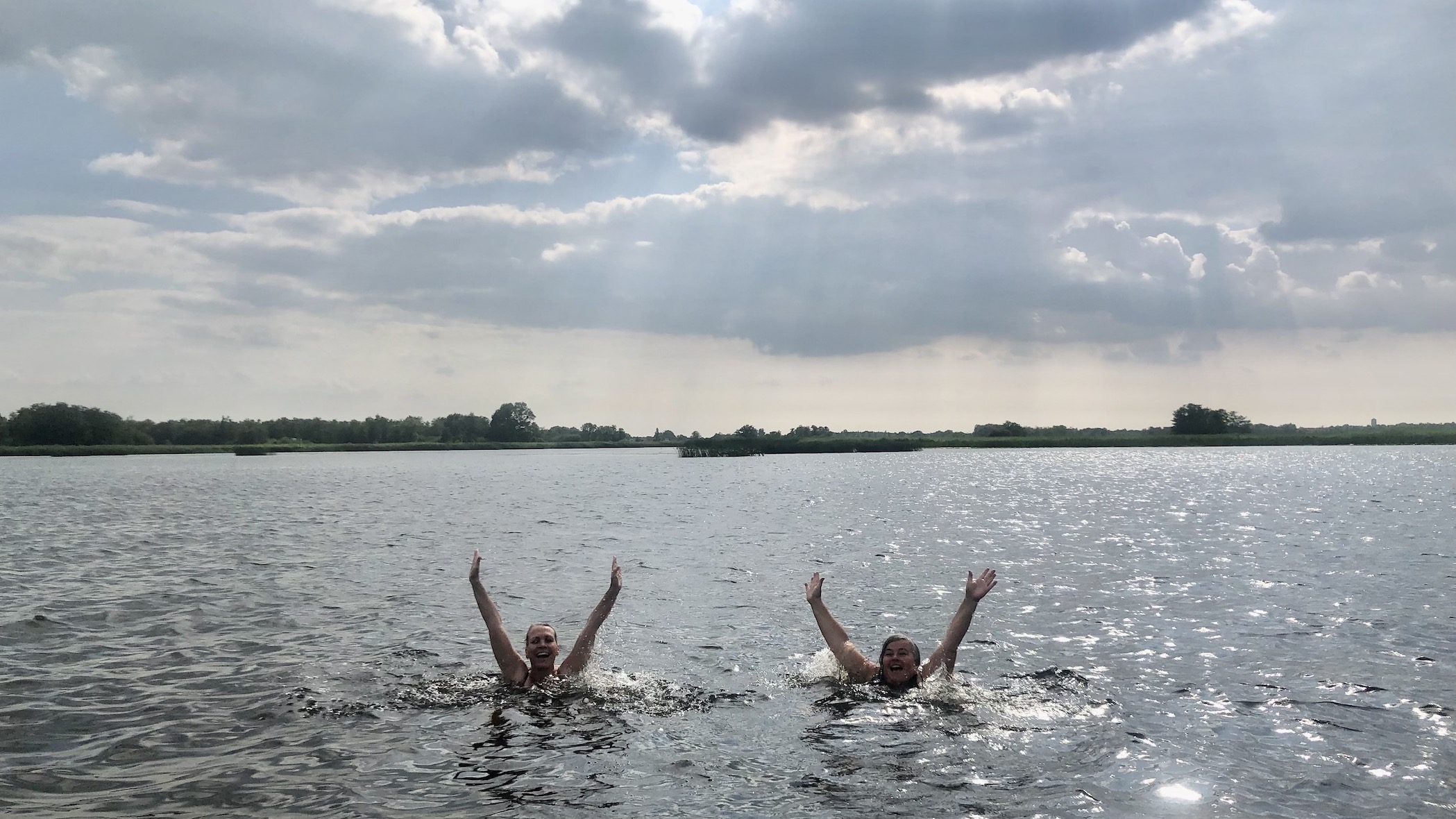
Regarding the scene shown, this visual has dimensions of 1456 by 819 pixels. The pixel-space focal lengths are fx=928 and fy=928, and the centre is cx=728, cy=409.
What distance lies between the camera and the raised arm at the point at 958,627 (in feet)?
43.7

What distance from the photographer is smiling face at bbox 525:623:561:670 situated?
45.2ft

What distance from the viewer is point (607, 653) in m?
17.4

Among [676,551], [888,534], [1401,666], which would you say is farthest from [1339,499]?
[1401,666]

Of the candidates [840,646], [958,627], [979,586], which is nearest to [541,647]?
[840,646]

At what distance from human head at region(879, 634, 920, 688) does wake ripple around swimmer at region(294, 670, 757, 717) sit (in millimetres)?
2023

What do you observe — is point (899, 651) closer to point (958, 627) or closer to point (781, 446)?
point (958, 627)

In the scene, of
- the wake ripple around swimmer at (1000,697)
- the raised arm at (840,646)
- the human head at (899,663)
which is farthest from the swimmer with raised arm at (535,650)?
the human head at (899,663)

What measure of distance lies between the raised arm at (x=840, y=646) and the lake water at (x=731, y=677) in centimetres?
42

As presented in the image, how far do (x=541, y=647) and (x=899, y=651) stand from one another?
531 cm

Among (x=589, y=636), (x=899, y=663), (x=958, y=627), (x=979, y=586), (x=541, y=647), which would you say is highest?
(x=979, y=586)

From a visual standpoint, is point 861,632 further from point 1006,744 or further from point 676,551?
point 676,551

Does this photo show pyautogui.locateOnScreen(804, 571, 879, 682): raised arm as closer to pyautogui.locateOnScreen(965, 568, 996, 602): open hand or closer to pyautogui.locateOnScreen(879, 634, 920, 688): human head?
pyautogui.locateOnScreen(879, 634, 920, 688): human head

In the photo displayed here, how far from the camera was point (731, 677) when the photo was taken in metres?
15.3

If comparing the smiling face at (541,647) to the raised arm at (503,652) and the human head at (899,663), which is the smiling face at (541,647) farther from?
the human head at (899,663)
